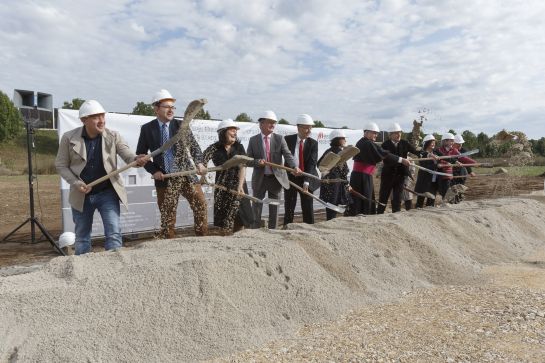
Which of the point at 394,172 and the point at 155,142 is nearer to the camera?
the point at 155,142

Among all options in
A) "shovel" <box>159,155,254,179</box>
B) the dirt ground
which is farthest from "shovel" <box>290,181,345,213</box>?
the dirt ground

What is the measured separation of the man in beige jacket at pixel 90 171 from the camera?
331 cm

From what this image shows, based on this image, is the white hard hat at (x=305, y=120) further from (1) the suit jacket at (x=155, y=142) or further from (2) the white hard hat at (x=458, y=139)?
(2) the white hard hat at (x=458, y=139)

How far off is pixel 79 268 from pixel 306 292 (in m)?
1.40

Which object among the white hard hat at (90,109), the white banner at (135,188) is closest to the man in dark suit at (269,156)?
the white banner at (135,188)

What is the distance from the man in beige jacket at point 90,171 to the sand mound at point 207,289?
1.32ft

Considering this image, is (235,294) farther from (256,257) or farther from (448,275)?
(448,275)

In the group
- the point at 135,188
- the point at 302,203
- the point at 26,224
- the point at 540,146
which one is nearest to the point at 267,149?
the point at 302,203

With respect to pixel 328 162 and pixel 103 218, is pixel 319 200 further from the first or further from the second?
pixel 103 218

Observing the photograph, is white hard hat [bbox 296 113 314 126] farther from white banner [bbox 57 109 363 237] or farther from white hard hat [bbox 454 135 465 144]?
white hard hat [bbox 454 135 465 144]

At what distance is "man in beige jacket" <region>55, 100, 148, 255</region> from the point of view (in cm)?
331

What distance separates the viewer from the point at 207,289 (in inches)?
99.5

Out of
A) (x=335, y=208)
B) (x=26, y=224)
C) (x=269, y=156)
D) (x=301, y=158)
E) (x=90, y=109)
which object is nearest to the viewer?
(x=90, y=109)

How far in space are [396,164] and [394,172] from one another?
0.14 metres
